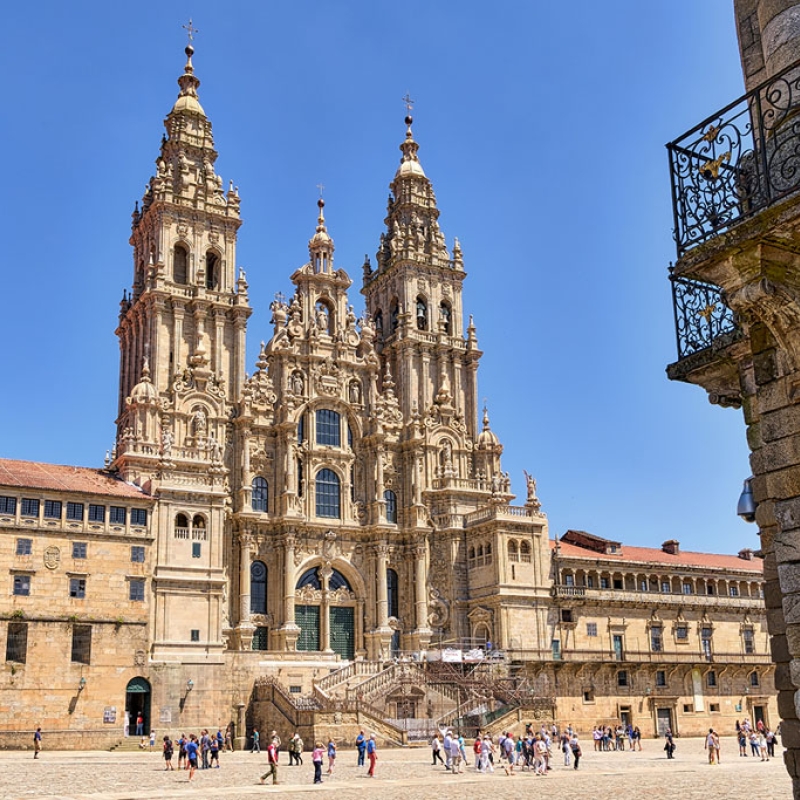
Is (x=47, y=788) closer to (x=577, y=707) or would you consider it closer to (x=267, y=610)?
(x=267, y=610)

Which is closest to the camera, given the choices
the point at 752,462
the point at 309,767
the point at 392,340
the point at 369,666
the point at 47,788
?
the point at 752,462

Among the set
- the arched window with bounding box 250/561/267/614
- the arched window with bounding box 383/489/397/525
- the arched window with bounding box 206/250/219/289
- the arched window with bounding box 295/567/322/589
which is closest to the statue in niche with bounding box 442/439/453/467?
the arched window with bounding box 383/489/397/525

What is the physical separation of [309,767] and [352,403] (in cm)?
3184

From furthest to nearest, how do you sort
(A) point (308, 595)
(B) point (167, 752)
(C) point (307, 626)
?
(A) point (308, 595), (C) point (307, 626), (B) point (167, 752)

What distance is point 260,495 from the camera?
67.0 m

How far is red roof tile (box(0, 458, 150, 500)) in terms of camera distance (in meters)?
52.6

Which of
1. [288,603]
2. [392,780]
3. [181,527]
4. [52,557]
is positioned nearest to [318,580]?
[288,603]

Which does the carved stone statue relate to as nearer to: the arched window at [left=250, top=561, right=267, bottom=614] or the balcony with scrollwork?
the arched window at [left=250, top=561, right=267, bottom=614]

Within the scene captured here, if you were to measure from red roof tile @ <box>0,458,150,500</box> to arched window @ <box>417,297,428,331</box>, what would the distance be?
90.0 feet

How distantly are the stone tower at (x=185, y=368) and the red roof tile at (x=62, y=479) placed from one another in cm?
152

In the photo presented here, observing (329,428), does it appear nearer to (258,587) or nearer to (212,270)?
(258,587)

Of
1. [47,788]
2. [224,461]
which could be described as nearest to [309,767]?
[47,788]

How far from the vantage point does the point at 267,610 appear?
213 ft

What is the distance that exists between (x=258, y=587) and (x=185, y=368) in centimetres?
1445
